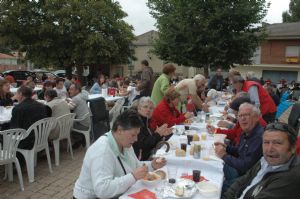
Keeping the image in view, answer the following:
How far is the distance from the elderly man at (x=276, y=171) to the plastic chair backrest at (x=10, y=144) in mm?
2859

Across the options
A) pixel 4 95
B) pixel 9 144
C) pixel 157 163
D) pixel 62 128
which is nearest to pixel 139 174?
pixel 157 163

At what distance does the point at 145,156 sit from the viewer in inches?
151

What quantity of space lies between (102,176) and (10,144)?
2.37 metres

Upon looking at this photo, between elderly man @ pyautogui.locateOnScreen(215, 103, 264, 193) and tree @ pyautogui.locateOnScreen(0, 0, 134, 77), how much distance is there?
1607 centimetres

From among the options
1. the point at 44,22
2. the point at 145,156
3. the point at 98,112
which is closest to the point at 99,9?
the point at 44,22

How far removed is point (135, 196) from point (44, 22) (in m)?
18.5

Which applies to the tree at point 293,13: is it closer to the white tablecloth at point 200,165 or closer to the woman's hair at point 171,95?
the woman's hair at point 171,95

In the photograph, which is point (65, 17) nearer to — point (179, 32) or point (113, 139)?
point (179, 32)

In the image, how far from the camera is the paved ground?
4117 mm

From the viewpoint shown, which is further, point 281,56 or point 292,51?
point 281,56

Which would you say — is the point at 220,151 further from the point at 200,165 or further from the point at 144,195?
the point at 144,195

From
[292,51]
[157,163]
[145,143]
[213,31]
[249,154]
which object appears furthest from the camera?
[292,51]

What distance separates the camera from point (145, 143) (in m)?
3.72

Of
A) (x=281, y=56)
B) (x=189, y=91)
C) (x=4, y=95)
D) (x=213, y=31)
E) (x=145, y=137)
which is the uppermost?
(x=213, y=31)
